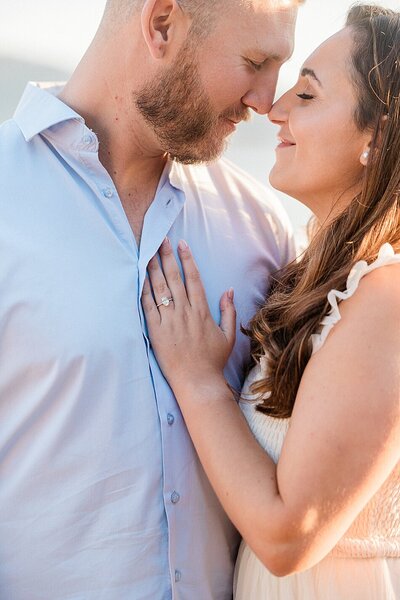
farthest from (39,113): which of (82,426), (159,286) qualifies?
(82,426)

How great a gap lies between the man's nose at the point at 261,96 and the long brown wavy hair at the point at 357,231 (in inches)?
10.4

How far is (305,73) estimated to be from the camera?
1948 mm

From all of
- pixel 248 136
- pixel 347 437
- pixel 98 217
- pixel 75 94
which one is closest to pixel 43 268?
pixel 98 217

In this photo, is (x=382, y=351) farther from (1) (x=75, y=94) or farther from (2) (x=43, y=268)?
(1) (x=75, y=94)

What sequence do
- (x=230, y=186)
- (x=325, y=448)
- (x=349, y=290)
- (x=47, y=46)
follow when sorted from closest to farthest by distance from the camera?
(x=325, y=448), (x=349, y=290), (x=230, y=186), (x=47, y=46)

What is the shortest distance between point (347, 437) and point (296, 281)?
553 mm

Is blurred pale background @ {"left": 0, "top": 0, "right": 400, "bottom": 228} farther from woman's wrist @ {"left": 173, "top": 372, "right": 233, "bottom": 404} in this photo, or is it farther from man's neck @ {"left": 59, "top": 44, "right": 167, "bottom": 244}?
woman's wrist @ {"left": 173, "top": 372, "right": 233, "bottom": 404}

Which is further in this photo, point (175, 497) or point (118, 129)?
point (118, 129)

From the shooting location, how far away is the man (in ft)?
5.59

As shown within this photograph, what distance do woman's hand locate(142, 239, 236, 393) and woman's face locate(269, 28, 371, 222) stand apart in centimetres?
30

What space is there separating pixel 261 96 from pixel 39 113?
0.54 metres

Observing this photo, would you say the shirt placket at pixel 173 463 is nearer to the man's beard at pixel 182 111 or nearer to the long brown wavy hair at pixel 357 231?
the long brown wavy hair at pixel 357 231

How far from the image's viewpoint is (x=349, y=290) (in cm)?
164

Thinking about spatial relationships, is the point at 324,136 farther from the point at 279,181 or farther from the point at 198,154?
the point at 198,154
